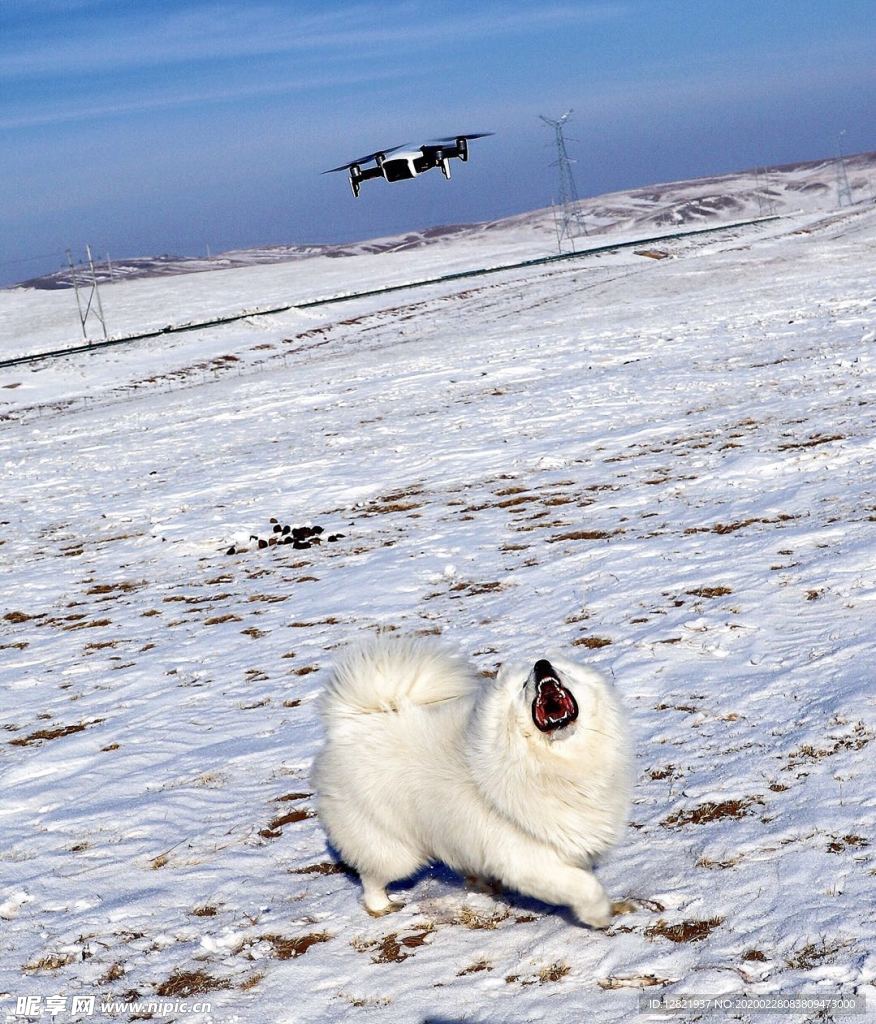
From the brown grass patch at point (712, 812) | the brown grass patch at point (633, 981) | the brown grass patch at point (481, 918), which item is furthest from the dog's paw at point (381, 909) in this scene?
the brown grass patch at point (712, 812)

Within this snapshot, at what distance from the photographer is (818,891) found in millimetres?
4844

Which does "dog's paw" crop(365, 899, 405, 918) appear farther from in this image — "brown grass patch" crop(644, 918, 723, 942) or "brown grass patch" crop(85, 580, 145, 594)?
"brown grass patch" crop(85, 580, 145, 594)

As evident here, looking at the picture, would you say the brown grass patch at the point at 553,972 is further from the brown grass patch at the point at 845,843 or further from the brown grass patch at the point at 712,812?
the brown grass patch at the point at 845,843

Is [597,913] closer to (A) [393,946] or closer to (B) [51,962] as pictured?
(A) [393,946]

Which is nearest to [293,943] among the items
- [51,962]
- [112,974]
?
[112,974]

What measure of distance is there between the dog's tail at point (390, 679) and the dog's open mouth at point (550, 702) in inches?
37.9

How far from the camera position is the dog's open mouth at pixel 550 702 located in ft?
14.6

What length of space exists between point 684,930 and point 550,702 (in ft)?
4.09

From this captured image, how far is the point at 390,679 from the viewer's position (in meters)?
5.56

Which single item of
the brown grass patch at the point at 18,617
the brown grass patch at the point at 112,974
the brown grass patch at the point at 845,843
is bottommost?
the brown grass patch at the point at 112,974

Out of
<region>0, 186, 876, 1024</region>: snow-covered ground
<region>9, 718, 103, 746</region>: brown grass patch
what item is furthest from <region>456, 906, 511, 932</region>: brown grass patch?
<region>9, 718, 103, 746</region>: brown grass patch

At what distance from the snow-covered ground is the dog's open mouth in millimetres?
1071

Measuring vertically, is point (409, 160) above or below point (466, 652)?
above

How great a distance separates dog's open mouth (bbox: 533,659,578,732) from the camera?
4457 mm
